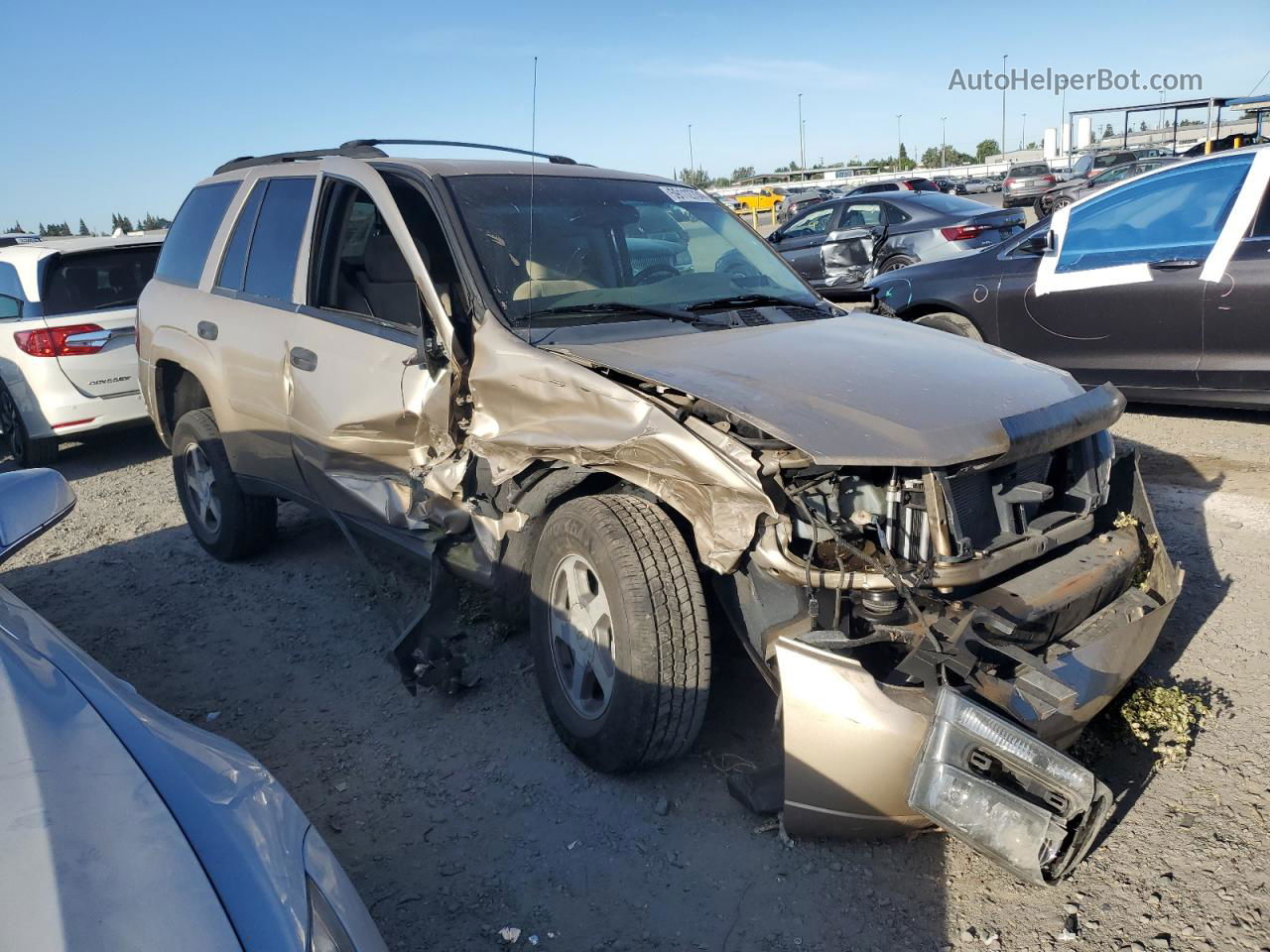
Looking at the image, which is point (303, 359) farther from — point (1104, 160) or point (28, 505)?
point (1104, 160)

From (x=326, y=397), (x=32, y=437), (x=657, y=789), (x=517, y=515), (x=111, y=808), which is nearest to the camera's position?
(x=111, y=808)

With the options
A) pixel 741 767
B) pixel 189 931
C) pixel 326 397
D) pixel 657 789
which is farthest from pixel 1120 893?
pixel 326 397

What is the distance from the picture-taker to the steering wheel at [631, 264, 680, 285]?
3.91 metres

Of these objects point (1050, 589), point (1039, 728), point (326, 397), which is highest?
point (326, 397)

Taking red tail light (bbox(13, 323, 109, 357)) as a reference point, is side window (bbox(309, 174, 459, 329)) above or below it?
above

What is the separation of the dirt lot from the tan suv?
235 mm

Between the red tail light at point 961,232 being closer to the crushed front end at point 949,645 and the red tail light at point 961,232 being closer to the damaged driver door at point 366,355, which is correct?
the damaged driver door at point 366,355

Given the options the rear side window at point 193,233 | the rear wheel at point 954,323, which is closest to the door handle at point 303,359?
the rear side window at point 193,233

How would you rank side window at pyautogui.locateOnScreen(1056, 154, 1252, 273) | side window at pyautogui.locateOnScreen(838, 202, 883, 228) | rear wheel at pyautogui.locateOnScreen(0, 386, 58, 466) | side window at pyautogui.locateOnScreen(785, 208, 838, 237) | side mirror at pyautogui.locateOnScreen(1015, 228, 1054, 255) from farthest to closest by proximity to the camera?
1. side window at pyautogui.locateOnScreen(785, 208, 838, 237)
2. side window at pyautogui.locateOnScreen(838, 202, 883, 228)
3. rear wheel at pyautogui.locateOnScreen(0, 386, 58, 466)
4. side mirror at pyautogui.locateOnScreen(1015, 228, 1054, 255)
5. side window at pyautogui.locateOnScreen(1056, 154, 1252, 273)

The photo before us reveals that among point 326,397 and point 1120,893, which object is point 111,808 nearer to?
point 1120,893

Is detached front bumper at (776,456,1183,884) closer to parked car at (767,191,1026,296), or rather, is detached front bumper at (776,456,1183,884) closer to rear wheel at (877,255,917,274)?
parked car at (767,191,1026,296)

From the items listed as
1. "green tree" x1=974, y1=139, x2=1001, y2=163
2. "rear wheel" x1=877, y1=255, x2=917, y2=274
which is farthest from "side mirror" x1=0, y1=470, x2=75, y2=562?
"green tree" x1=974, y1=139, x2=1001, y2=163

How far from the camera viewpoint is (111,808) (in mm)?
1626

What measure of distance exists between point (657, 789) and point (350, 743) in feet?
3.90
